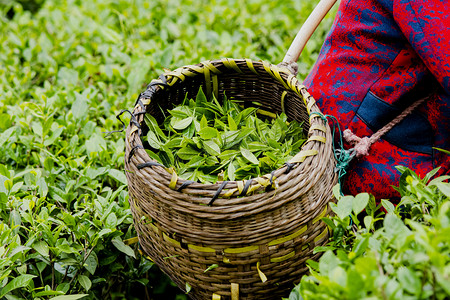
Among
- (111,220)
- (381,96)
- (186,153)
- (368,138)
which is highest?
(381,96)

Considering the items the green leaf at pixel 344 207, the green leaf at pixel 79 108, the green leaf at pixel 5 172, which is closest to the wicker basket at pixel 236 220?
the green leaf at pixel 344 207

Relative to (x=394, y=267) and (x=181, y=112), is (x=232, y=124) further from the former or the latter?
(x=394, y=267)

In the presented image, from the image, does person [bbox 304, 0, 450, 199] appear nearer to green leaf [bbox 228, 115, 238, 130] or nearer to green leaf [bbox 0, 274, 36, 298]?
green leaf [bbox 228, 115, 238, 130]

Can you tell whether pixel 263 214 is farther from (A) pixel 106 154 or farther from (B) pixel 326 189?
(A) pixel 106 154

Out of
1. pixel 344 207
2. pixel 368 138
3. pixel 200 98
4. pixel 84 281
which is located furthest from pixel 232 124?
pixel 84 281

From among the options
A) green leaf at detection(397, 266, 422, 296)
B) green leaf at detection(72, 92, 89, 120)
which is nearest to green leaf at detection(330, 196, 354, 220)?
green leaf at detection(397, 266, 422, 296)

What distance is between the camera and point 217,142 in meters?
1.44

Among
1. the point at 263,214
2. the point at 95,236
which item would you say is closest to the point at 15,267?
the point at 95,236

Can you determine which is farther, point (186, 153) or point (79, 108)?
point (79, 108)

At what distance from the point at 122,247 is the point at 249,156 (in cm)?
A: 52

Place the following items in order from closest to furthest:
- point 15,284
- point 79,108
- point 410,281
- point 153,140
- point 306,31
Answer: point 410,281, point 15,284, point 153,140, point 306,31, point 79,108

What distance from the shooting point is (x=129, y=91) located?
212 centimetres

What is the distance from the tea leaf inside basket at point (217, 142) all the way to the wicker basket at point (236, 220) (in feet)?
0.47

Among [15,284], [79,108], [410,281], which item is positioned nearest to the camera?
[410,281]
